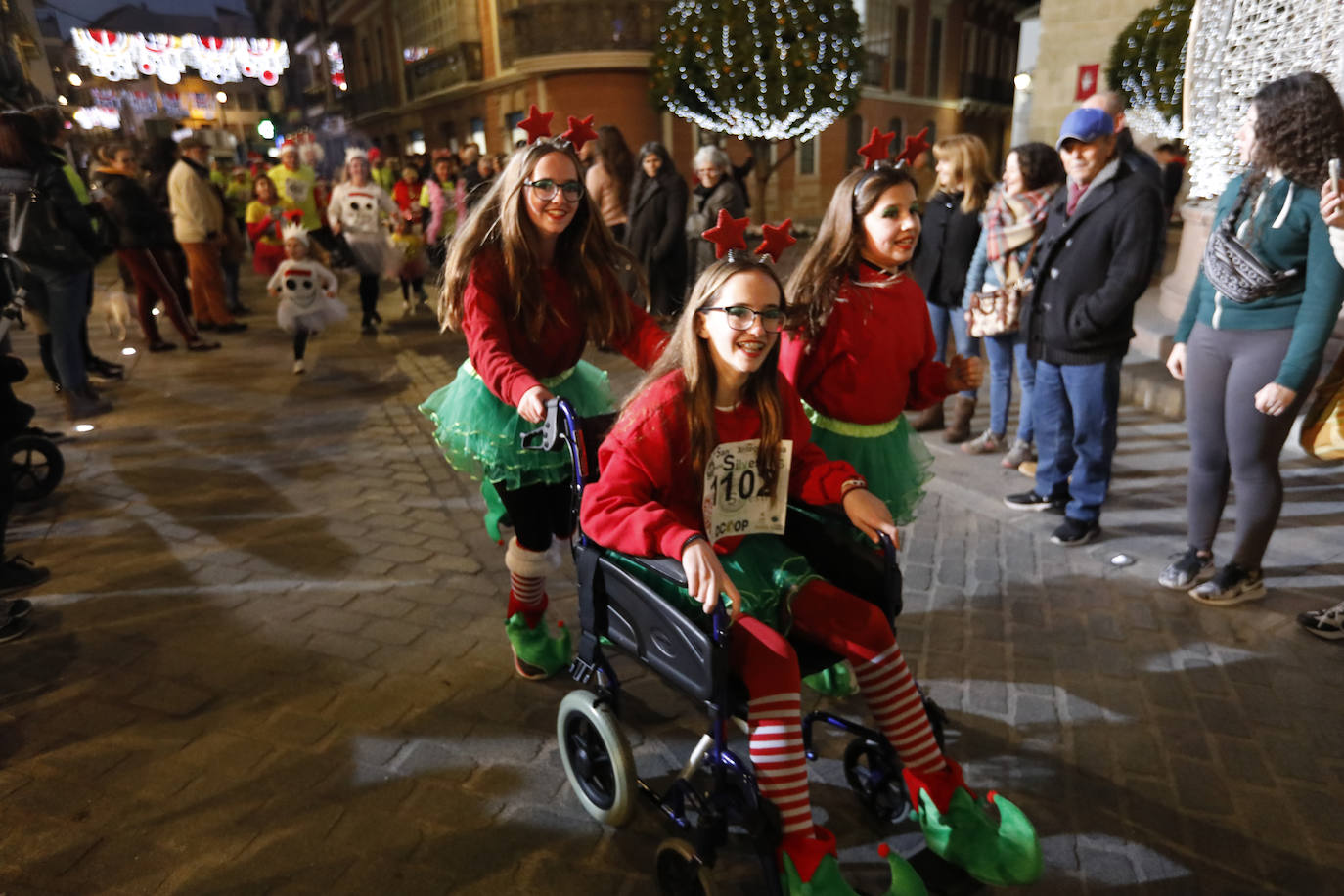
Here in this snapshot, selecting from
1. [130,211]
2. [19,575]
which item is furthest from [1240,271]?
[130,211]

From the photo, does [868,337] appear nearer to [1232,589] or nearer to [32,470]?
[1232,589]

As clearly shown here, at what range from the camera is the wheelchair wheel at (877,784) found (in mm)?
2471

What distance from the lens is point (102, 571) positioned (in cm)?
428

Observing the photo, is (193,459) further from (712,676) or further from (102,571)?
(712,676)

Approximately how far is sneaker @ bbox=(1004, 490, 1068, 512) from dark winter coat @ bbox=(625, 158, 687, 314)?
3758mm

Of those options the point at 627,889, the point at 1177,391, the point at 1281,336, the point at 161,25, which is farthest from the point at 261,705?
the point at 161,25

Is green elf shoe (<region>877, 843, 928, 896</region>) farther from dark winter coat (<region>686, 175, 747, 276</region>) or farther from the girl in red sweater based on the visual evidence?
dark winter coat (<region>686, 175, 747, 276</region>)

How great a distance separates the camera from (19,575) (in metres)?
4.12

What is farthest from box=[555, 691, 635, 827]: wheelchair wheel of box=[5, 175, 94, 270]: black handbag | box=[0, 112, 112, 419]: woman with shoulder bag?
box=[5, 175, 94, 270]: black handbag

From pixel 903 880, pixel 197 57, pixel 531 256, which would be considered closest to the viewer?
pixel 903 880

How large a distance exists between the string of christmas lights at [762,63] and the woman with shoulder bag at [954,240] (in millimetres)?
11614

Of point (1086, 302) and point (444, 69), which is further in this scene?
point (444, 69)

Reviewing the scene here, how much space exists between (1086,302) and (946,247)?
1609mm

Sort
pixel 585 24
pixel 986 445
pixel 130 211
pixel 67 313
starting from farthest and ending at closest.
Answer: pixel 585 24
pixel 130 211
pixel 67 313
pixel 986 445
